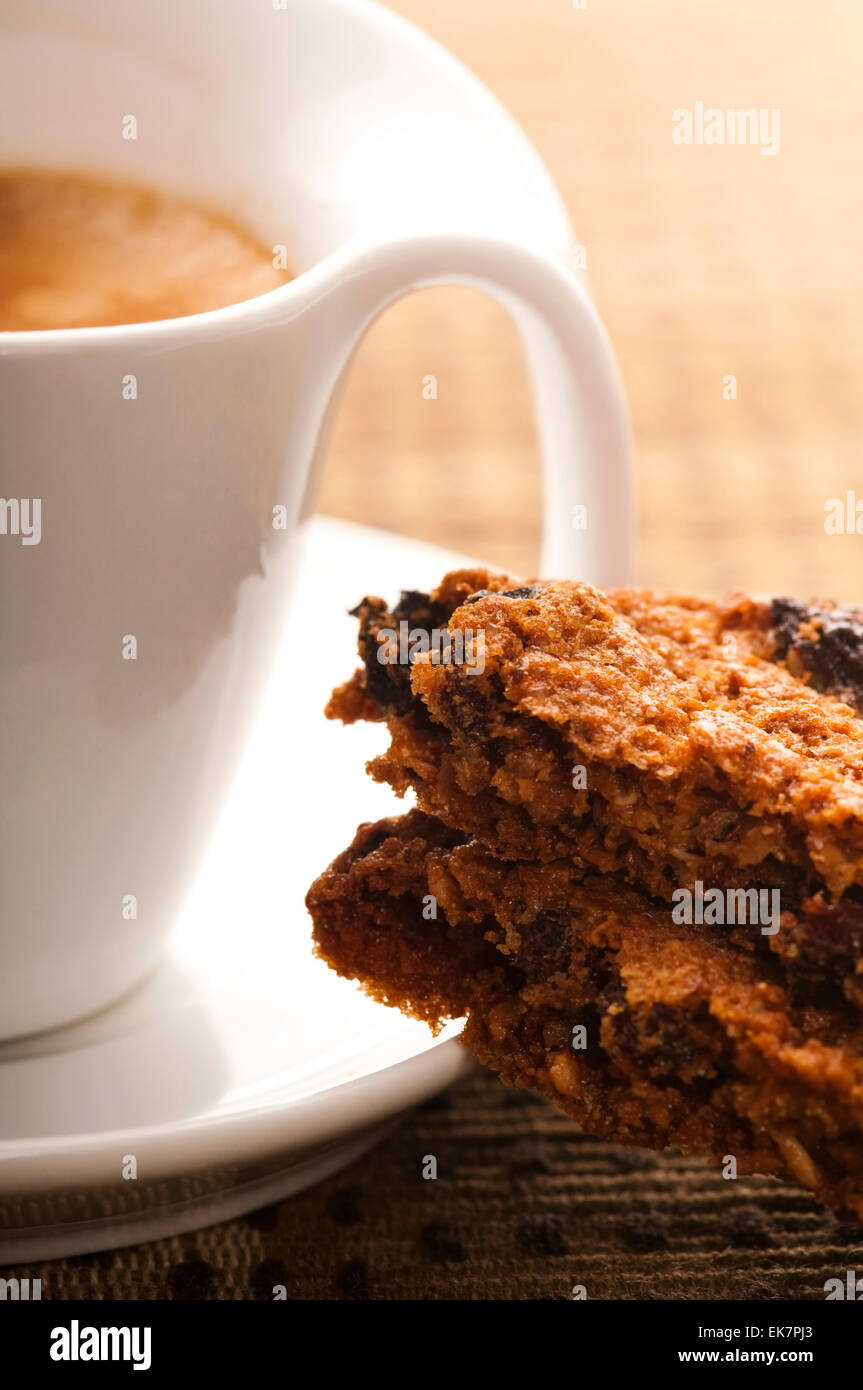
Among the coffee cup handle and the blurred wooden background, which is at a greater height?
the blurred wooden background

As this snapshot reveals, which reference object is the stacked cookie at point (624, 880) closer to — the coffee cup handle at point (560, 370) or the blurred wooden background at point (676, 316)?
the coffee cup handle at point (560, 370)

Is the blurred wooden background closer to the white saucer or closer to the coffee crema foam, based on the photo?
the white saucer

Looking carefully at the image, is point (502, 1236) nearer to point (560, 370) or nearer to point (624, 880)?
point (624, 880)

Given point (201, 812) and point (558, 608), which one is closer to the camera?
point (558, 608)

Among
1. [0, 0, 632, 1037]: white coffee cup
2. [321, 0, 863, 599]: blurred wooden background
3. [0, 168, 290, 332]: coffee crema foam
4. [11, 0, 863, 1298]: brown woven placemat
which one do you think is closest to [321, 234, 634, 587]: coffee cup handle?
[0, 0, 632, 1037]: white coffee cup

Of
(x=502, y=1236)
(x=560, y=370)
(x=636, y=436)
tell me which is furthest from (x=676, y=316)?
(x=502, y=1236)

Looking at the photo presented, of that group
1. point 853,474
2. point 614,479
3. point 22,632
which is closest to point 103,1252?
point 22,632

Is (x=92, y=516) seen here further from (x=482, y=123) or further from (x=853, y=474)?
(x=853, y=474)
